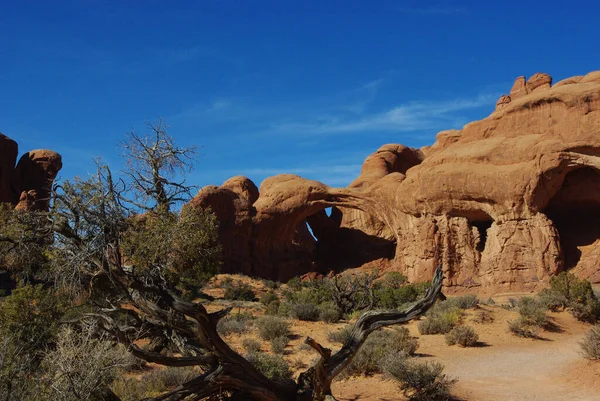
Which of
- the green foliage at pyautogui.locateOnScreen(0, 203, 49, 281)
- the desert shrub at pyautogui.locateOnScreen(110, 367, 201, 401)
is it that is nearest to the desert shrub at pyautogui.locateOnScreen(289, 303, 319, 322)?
the desert shrub at pyautogui.locateOnScreen(110, 367, 201, 401)

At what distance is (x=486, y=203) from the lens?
28859 mm

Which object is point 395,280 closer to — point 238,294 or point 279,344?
point 238,294

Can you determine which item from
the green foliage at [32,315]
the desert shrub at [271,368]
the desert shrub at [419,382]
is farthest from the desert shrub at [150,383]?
the desert shrub at [419,382]

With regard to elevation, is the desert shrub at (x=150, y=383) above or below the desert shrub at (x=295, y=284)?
below

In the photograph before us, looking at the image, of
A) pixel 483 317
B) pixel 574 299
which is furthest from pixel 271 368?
pixel 574 299

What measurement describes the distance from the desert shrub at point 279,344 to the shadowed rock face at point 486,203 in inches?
722

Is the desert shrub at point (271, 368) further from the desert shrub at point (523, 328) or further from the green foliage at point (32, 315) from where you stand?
the desert shrub at point (523, 328)

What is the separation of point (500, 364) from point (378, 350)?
2.88m

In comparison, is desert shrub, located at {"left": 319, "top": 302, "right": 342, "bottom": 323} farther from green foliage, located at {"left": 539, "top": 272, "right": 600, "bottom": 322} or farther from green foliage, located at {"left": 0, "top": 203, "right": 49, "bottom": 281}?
green foliage, located at {"left": 0, "top": 203, "right": 49, "bottom": 281}

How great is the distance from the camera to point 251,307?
22.5m

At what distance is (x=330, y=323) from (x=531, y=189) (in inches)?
626

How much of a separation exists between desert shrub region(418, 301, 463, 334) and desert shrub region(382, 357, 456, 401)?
5.25m

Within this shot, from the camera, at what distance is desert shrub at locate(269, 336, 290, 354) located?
11.9m

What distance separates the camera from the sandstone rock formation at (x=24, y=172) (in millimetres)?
34250
